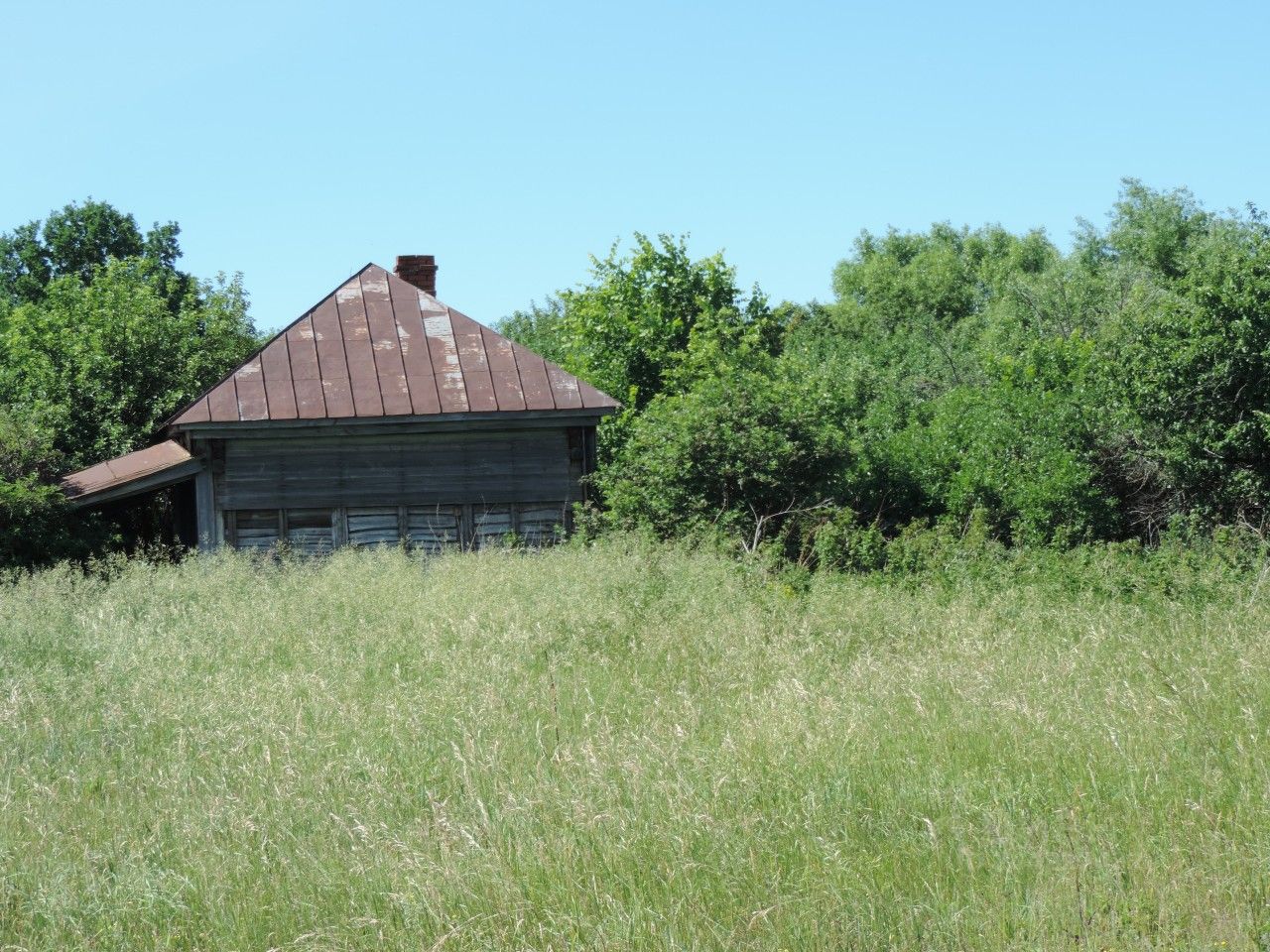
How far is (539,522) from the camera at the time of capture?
688 inches

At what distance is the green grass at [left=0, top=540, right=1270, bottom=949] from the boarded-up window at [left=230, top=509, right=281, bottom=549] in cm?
799

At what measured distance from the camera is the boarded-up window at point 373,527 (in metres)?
17.1

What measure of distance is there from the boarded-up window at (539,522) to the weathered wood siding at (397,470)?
0.14 m

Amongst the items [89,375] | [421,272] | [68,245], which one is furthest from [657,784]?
[68,245]

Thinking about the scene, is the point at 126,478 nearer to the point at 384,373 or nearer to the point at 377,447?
the point at 377,447

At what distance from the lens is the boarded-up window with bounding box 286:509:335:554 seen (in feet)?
55.3

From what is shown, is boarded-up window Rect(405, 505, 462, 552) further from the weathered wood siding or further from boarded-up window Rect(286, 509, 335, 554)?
boarded-up window Rect(286, 509, 335, 554)

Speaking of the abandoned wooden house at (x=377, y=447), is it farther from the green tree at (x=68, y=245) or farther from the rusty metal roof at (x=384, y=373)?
the green tree at (x=68, y=245)

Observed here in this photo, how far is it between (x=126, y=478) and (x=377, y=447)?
3619 millimetres

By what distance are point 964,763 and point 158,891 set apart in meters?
3.41

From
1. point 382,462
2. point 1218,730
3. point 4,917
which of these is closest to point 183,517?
point 382,462

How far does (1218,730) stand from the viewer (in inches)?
208

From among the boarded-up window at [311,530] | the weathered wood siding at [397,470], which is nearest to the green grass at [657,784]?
the boarded-up window at [311,530]

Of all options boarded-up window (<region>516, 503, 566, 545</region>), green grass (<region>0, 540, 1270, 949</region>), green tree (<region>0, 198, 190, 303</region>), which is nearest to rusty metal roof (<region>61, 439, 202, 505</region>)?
boarded-up window (<region>516, 503, 566, 545</region>)
